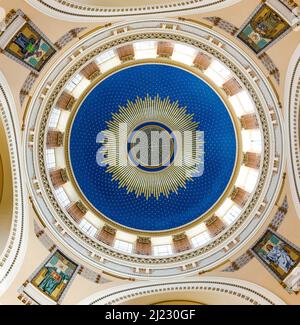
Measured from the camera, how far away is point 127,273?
13.9 meters

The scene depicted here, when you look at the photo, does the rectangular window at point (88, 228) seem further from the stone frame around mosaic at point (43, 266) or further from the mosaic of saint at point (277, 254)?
the mosaic of saint at point (277, 254)

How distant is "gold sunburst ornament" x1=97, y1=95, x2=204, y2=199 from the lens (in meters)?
17.0

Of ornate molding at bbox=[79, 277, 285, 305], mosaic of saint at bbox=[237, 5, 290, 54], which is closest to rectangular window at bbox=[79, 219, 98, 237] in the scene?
ornate molding at bbox=[79, 277, 285, 305]

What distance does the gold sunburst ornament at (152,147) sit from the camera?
17.0 meters

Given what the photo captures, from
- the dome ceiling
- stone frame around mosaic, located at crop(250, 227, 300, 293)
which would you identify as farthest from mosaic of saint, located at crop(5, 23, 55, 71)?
stone frame around mosaic, located at crop(250, 227, 300, 293)

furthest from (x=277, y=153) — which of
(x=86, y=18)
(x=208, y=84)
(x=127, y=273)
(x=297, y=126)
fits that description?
(x=86, y=18)

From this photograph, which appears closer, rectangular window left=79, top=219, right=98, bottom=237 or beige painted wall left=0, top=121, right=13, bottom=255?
beige painted wall left=0, top=121, right=13, bottom=255

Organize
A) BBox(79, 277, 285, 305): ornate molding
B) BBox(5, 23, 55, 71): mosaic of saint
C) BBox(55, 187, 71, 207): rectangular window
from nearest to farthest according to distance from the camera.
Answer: BBox(5, 23, 55, 71): mosaic of saint → BBox(79, 277, 285, 305): ornate molding → BBox(55, 187, 71, 207): rectangular window

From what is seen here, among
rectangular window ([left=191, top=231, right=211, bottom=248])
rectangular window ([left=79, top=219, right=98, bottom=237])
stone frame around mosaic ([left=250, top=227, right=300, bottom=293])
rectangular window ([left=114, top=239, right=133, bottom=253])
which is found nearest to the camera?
stone frame around mosaic ([left=250, top=227, right=300, bottom=293])

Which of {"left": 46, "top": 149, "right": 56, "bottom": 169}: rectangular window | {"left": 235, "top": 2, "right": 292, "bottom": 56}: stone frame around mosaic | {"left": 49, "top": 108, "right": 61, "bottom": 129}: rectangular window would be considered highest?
{"left": 235, "top": 2, "right": 292, "bottom": 56}: stone frame around mosaic

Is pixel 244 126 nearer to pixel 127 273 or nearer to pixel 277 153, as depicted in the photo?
pixel 277 153

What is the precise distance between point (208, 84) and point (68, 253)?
9224 millimetres

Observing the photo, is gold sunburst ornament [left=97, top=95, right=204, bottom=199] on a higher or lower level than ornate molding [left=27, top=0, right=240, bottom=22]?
lower

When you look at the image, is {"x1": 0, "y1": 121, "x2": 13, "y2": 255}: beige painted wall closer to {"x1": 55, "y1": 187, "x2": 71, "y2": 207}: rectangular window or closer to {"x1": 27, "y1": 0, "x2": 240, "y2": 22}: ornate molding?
{"x1": 55, "y1": 187, "x2": 71, "y2": 207}: rectangular window
